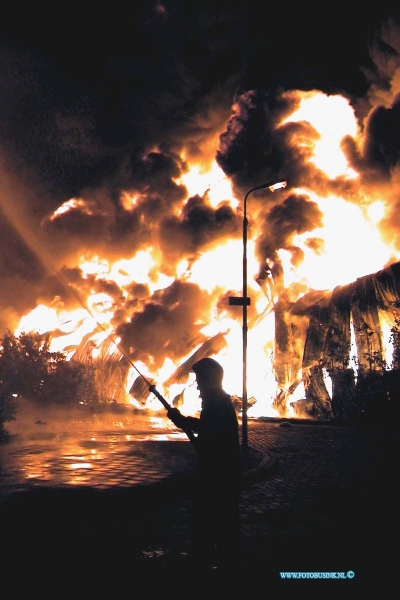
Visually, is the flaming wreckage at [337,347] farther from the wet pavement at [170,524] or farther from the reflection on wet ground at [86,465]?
the wet pavement at [170,524]

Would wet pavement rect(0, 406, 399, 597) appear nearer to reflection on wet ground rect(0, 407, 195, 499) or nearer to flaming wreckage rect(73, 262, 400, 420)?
→ reflection on wet ground rect(0, 407, 195, 499)

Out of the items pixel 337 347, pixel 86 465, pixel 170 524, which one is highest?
pixel 337 347

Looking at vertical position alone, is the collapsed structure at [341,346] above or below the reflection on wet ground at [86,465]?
above

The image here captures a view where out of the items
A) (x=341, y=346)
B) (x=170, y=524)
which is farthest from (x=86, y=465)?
(x=341, y=346)

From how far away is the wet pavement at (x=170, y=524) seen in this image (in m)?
3.64

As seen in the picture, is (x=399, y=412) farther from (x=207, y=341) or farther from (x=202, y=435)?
(x=202, y=435)

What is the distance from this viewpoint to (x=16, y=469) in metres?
8.09

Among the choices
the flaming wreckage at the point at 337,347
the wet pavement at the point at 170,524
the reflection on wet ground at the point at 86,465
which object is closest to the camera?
the wet pavement at the point at 170,524

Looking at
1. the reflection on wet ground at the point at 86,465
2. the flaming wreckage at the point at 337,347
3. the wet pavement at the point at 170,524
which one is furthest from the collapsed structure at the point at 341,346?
the wet pavement at the point at 170,524

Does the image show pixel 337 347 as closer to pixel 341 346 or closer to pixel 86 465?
pixel 341 346

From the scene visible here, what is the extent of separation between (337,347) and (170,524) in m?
27.9

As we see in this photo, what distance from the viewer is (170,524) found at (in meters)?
5.20

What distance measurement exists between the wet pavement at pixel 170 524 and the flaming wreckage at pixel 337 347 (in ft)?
56.0

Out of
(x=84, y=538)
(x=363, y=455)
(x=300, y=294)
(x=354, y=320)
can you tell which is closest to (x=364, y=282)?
(x=354, y=320)
